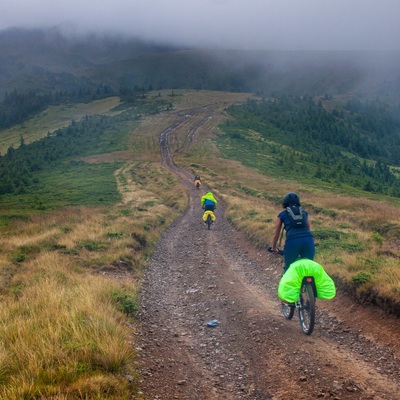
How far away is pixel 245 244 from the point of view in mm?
17312

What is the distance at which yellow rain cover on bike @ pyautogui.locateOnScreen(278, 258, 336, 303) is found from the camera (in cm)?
728

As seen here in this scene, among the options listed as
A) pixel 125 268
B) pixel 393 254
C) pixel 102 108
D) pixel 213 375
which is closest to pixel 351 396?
pixel 213 375

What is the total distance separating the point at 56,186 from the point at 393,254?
43.1m

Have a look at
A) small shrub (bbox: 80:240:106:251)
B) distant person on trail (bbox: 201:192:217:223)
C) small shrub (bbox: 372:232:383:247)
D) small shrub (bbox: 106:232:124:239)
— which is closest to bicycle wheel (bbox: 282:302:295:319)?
small shrub (bbox: 372:232:383:247)

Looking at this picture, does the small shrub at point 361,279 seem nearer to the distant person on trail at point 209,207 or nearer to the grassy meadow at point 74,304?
the grassy meadow at point 74,304

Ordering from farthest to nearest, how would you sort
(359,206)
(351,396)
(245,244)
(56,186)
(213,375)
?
(56,186), (359,206), (245,244), (213,375), (351,396)

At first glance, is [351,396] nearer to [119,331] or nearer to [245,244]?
[119,331]

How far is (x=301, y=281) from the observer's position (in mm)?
7371

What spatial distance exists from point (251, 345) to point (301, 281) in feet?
4.97

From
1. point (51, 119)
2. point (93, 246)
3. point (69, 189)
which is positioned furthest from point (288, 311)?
point (51, 119)

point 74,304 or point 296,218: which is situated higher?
point 296,218

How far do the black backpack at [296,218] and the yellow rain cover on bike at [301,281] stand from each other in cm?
74

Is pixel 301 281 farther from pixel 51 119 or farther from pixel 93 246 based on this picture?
pixel 51 119

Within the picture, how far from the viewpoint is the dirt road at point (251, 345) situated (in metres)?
5.69
